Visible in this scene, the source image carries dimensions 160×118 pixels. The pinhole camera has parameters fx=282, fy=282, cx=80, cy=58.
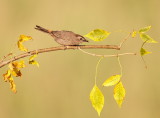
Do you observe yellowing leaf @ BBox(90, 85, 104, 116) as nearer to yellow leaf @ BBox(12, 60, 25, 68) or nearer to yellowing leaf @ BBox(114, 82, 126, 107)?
yellowing leaf @ BBox(114, 82, 126, 107)

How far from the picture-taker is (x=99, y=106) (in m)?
0.51

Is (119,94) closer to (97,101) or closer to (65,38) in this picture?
(97,101)

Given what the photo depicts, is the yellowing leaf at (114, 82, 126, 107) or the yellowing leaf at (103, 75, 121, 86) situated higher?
the yellowing leaf at (103, 75, 121, 86)

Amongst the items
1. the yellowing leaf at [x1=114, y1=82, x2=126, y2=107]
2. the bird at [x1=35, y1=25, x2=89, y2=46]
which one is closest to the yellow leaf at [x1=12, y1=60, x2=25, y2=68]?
the bird at [x1=35, y1=25, x2=89, y2=46]

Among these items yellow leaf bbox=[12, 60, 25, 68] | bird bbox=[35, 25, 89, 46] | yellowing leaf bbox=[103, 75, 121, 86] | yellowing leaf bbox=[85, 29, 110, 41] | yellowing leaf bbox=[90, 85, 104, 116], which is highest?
bird bbox=[35, 25, 89, 46]

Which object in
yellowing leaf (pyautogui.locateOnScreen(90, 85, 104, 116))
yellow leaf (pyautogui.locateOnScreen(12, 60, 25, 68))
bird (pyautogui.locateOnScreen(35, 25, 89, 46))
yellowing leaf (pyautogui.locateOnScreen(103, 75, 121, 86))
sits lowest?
yellowing leaf (pyautogui.locateOnScreen(90, 85, 104, 116))

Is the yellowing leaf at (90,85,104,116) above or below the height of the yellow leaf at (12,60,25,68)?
below

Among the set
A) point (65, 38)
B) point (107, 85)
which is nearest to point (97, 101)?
point (107, 85)

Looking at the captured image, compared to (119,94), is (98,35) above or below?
above

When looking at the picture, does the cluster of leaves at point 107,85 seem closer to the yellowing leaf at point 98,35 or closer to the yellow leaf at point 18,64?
the yellowing leaf at point 98,35

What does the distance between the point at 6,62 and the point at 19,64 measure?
24mm

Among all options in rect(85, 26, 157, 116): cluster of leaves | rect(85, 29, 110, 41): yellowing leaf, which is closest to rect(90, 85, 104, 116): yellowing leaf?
rect(85, 26, 157, 116): cluster of leaves

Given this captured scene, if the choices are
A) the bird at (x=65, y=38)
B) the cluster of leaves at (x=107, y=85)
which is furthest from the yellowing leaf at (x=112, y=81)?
the bird at (x=65, y=38)

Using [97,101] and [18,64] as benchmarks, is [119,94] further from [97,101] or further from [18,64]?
[18,64]
